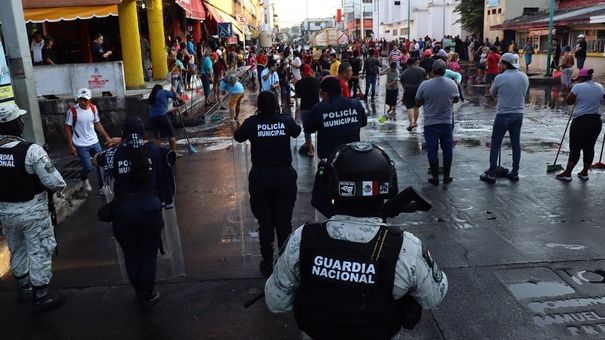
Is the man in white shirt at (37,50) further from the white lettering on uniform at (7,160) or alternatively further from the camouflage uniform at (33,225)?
the white lettering on uniform at (7,160)

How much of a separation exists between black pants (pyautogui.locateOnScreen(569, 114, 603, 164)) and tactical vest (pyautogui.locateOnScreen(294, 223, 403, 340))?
6.64m

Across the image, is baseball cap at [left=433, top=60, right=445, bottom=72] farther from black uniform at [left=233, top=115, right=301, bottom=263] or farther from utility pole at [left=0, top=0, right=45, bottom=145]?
utility pole at [left=0, top=0, right=45, bottom=145]

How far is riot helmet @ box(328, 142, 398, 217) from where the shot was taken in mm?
2246

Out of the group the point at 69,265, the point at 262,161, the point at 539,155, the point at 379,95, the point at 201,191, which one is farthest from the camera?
the point at 379,95

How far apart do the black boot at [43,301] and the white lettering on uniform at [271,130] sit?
2331mm

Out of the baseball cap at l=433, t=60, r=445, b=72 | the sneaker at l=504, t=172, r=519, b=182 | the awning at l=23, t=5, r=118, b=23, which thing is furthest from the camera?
the awning at l=23, t=5, r=118, b=23

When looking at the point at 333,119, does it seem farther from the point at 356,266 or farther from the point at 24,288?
the point at 356,266

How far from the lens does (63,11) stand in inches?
566

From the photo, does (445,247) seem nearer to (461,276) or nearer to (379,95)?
(461,276)

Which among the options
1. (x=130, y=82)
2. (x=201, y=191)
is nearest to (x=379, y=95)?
(x=130, y=82)

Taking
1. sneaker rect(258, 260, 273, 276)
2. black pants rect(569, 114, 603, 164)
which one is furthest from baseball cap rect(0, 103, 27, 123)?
black pants rect(569, 114, 603, 164)

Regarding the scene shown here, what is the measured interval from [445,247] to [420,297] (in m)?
3.50

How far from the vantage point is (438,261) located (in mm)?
5242

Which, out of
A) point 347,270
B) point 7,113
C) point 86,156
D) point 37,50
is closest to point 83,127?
point 86,156
